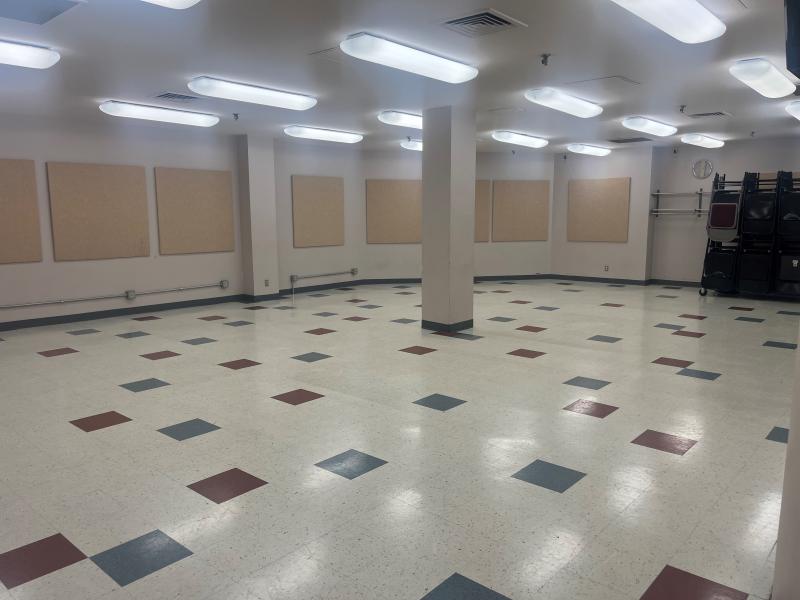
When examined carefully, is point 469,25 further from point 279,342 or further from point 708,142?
point 708,142

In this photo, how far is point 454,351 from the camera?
16.5 feet

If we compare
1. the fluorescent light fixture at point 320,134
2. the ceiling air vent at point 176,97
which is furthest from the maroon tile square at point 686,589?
the fluorescent light fixture at point 320,134

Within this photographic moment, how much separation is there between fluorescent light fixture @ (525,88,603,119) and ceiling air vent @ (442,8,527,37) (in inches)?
72.4

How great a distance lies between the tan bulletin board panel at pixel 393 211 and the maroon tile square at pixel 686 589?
8379mm

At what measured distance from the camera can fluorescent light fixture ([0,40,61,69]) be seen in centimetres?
368

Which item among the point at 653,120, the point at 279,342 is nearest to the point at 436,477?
the point at 279,342

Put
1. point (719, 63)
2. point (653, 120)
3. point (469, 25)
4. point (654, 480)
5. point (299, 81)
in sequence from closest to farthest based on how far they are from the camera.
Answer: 1. point (654, 480)
2. point (469, 25)
3. point (719, 63)
4. point (299, 81)
5. point (653, 120)

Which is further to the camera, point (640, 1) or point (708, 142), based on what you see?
point (708, 142)

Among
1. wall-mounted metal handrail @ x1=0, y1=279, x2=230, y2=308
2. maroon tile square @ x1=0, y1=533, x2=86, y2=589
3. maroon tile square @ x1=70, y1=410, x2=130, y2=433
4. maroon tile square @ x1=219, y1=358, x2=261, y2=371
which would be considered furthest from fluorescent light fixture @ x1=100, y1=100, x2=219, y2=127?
maroon tile square @ x1=0, y1=533, x2=86, y2=589

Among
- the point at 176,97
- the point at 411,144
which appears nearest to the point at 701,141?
the point at 411,144

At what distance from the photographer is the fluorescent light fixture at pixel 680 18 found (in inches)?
117

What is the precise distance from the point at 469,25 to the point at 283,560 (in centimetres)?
300

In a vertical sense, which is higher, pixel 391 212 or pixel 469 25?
pixel 469 25

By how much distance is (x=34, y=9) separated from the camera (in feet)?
9.78
